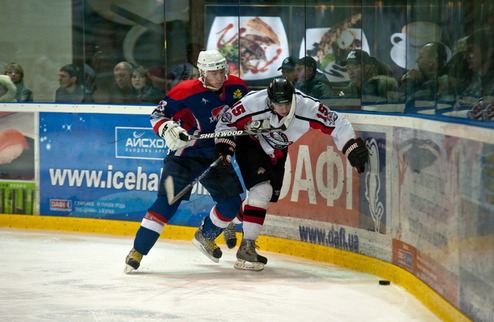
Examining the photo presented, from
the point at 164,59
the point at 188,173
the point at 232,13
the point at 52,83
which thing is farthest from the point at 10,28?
the point at 188,173

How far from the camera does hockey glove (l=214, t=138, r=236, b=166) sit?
256 inches

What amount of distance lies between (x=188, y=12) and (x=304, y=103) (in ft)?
7.64

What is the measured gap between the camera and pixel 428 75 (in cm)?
601

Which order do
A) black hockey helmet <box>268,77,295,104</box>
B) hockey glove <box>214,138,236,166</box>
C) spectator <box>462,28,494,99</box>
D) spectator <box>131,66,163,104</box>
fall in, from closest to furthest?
1. spectator <box>462,28,494,99</box>
2. black hockey helmet <box>268,77,295,104</box>
3. hockey glove <box>214,138,236,166</box>
4. spectator <box>131,66,163,104</box>

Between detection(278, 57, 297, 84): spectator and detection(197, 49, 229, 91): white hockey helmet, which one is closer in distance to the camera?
detection(197, 49, 229, 91): white hockey helmet

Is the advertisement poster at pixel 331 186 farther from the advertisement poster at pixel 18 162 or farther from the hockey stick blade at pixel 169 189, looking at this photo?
the advertisement poster at pixel 18 162

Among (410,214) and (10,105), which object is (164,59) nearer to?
(10,105)

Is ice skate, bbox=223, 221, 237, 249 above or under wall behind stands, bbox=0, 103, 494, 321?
under

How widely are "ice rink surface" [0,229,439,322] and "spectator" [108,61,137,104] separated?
49.1 inches

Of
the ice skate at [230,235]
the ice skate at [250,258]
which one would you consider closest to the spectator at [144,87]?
the ice skate at [230,235]

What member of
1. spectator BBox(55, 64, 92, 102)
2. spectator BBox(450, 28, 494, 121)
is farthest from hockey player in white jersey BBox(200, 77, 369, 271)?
spectator BBox(55, 64, 92, 102)

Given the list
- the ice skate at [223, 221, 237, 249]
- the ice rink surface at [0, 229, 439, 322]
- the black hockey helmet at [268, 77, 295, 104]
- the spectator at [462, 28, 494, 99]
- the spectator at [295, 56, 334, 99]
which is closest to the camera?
the spectator at [462, 28, 494, 99]

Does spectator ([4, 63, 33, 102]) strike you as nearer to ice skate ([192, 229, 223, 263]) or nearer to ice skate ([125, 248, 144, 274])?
ice skate ([192, 229, 223, 263])

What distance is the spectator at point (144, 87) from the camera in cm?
831
